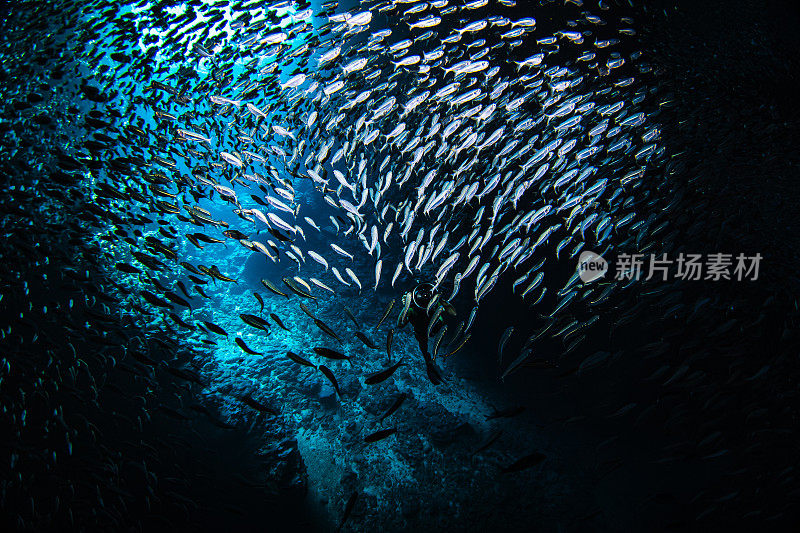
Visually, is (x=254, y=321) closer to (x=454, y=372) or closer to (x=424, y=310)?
(x=424, y=310)

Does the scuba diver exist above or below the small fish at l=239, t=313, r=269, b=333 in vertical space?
below

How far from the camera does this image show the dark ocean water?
6113mm

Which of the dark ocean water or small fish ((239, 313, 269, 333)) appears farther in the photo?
the dark ocean water

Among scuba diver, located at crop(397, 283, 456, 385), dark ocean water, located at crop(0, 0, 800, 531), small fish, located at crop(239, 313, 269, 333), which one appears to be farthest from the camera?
dark ocean water, located at crop(0, 0, 800, 531)

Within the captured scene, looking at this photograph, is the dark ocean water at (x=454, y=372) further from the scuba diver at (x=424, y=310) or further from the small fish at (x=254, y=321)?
the small fish at (x=254, y=321)

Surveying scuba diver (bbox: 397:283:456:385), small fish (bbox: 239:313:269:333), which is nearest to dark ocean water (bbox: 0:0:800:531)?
scuba diver (bbox: 397:283:456:385)

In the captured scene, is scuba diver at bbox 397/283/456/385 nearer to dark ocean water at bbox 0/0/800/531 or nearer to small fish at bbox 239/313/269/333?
dark ocean water at bbox 0/0/800/531

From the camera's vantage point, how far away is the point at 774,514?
6082 mm

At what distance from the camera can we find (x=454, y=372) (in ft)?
34.6

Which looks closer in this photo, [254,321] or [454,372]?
[254,321]

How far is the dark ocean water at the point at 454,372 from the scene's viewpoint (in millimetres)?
6113

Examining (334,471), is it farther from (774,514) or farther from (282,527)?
(774,514)

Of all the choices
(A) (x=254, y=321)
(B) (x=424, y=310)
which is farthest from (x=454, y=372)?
(A) (x=254, y=321)

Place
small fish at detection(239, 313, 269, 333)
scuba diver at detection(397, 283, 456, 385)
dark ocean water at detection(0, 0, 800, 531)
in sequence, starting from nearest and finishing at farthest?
small fish at detection(239, 313, 269, 333) → scuba diver at detection(397, 283, 456, 385) → dark ocean water at detection(0, 0, 800, 531)
